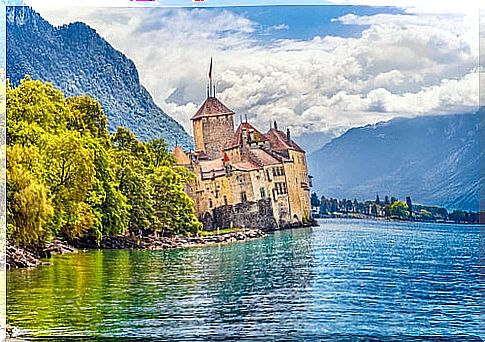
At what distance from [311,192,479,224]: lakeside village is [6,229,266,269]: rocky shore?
1.93 ft

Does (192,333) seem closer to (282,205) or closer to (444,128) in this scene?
(282,205)

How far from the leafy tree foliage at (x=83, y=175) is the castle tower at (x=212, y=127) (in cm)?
27

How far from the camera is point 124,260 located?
6.79 meters

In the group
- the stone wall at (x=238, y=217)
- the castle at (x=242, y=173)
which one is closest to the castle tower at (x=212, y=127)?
the castle at (x=242, y=173)

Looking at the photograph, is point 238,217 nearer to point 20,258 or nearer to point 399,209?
point 399,209

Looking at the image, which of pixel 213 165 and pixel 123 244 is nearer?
pixel 213 165

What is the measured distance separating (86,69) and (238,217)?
173cm

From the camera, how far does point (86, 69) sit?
6.80m

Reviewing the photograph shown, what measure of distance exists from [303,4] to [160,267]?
2.38 m

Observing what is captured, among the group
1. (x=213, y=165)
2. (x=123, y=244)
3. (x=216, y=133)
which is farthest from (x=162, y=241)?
(x=216, y=133)

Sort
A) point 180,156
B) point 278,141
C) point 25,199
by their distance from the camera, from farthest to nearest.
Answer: point 180,156
point 278,141
point 25,199

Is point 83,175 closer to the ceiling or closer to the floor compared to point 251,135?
closer to the floor

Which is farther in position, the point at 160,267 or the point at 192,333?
the point at 160,267

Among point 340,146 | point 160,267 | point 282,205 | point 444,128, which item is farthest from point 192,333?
point 444,128
